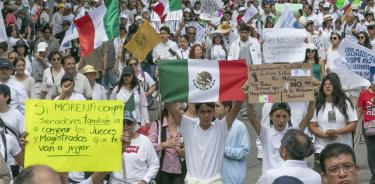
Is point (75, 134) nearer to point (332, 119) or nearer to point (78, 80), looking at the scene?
point (332, 119)

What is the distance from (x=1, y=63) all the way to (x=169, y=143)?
3.01 meters

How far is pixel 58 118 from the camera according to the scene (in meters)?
8.03

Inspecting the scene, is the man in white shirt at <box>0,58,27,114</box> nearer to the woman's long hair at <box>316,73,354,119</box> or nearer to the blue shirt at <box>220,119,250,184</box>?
the blue shirt at <box>220,119,250,184</box>

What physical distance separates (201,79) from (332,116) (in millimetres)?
1452

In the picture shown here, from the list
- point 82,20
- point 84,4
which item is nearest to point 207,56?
point 82,20

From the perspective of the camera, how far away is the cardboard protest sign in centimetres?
905

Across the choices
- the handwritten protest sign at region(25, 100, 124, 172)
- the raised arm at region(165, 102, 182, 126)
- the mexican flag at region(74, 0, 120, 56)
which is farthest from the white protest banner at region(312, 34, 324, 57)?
the handwritten protest sign at region(25, 100, 124, 172)

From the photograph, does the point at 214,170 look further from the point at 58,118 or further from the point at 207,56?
the point at 207,56

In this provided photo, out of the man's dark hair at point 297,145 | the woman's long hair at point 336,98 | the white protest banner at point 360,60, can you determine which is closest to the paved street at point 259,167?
the white protest banner at point 360,60

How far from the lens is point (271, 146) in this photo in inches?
334

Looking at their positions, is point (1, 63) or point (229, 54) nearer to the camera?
point (1, 63)

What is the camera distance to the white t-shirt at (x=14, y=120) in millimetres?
9180

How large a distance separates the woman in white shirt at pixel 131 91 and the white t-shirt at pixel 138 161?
3.67 m

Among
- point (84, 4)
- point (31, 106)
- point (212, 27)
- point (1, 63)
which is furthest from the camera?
point (84, 4)
